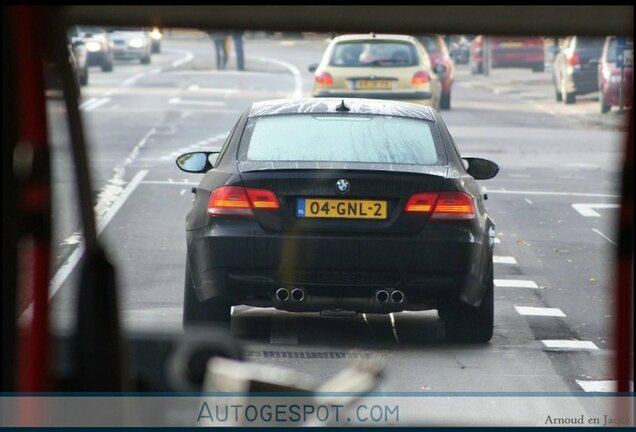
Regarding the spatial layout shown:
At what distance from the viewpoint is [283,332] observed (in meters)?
9.01

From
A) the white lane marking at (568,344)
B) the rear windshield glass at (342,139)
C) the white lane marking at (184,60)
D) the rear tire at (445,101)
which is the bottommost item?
the white lane marking at (184,60)

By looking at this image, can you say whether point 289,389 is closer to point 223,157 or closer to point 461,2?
point 461,2

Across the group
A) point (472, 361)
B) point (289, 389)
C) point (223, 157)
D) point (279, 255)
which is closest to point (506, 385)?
point (472, 361)

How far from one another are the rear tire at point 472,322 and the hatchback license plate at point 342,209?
0.79 metres

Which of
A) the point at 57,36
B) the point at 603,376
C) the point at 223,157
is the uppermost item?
the point at 57,36

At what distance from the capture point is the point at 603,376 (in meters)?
8.19

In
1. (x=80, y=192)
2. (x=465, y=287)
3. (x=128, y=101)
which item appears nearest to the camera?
(x=80, y=192)

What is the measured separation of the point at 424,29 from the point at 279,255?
19.4ft

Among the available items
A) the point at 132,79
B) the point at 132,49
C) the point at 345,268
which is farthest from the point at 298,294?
the point at 132,49


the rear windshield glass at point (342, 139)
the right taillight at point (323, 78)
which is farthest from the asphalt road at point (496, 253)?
the right taillight at point (323, 78)

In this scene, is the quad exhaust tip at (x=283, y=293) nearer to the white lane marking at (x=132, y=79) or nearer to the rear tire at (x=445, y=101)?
the rear tire at (x=445, y=101)

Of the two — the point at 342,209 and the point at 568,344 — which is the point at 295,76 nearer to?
the point at 568,344

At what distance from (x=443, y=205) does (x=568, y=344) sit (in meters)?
1.22

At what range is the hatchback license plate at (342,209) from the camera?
27.1ft
